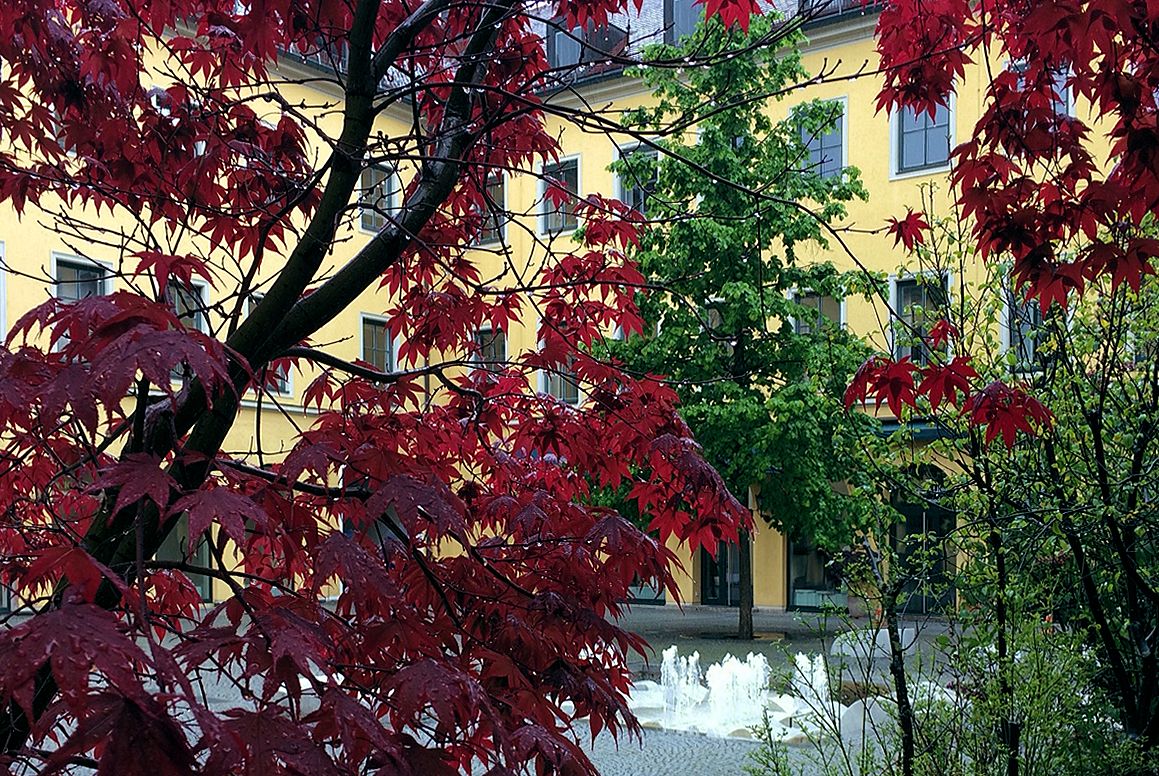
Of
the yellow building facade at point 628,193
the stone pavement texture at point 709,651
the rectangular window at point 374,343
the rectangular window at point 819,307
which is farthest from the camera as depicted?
the rectangular window at point 374,343

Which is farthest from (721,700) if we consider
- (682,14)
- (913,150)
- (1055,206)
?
(682,14)

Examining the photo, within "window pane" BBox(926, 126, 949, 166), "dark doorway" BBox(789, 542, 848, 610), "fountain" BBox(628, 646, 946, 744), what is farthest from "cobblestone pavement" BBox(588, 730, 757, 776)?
"window pane" BBox(926, 126, 949, 166)

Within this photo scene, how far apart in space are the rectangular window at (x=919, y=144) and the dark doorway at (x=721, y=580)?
30.4ft

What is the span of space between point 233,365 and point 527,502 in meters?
1.02

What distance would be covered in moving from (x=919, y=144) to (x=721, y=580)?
10.7 meters

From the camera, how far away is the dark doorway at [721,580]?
2537cm

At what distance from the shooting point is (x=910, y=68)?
4.20 meters

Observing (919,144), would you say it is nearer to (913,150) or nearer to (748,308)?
(913,150)

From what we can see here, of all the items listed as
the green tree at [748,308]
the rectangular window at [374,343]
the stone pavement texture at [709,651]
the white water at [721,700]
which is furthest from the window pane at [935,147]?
the rectangular window at [374,343]

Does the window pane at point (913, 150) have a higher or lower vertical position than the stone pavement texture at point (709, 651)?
higher

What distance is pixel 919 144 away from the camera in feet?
70.0

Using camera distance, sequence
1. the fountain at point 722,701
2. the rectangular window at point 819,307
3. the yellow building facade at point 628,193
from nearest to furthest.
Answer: the fountain at point 722,701
the yellow building facade at point 628,193
the rectangular window at point 819,307

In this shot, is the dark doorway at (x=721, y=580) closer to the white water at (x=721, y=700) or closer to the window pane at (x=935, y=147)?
the window pane at (x=935, y=147)

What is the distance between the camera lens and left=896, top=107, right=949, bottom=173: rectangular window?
21031mm
